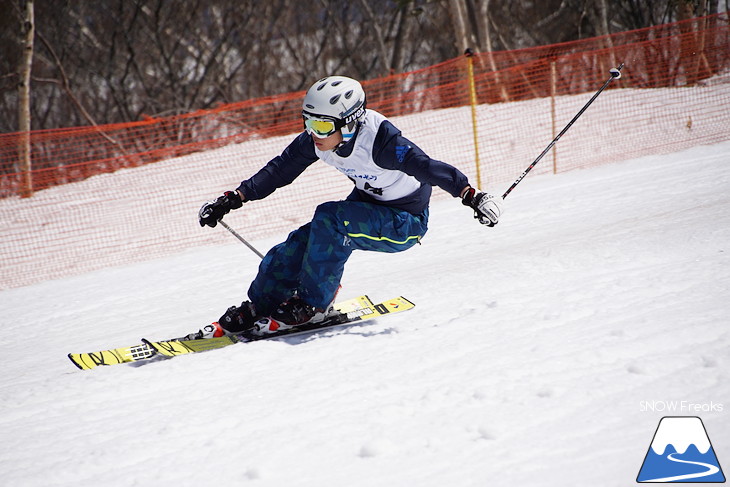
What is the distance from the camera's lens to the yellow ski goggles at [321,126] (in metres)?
3.51

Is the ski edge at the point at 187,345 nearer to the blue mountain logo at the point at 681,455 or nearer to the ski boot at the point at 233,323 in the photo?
the ski boot at the point at 233,323

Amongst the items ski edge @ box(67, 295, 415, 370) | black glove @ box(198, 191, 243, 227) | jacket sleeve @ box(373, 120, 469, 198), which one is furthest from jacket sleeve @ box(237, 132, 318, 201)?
ski edge @ box(67, 295, 415, 370)

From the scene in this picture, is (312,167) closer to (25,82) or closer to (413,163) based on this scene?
(25,82)

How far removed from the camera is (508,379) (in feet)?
8.86

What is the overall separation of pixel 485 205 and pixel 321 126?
107 centimetres

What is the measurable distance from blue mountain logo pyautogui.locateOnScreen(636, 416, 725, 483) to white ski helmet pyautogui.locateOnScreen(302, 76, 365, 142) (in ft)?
7.44

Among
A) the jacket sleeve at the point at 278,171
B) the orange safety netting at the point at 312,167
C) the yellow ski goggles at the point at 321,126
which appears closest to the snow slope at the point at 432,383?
the jacket sleeve at the point at 278,171

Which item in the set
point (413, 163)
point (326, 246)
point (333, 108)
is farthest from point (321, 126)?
point (326, 246)

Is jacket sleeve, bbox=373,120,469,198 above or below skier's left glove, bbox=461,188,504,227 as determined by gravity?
above

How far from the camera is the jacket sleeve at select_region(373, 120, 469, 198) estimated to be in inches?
134

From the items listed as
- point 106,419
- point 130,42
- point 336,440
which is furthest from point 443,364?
point 130,42

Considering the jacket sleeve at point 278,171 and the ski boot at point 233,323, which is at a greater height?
the jacket sleeve at point 278,171

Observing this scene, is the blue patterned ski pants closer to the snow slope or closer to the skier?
the skier

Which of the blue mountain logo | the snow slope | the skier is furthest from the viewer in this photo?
the skier
